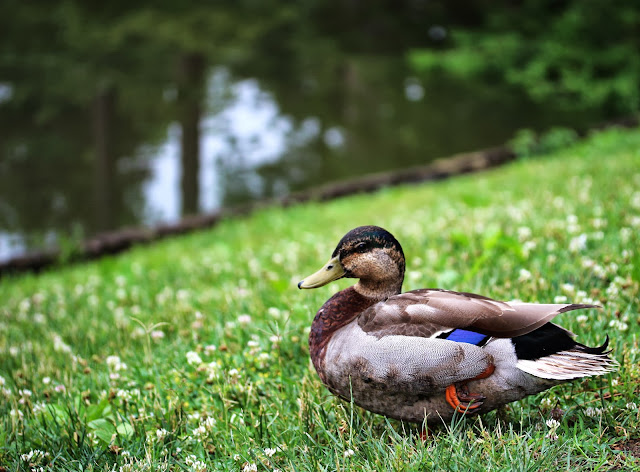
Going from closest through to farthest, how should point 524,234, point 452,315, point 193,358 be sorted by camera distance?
1. point 452,315
2. point 193,358
3. point 524,234

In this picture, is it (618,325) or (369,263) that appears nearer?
(369,263)

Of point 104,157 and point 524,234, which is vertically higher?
point 104,157

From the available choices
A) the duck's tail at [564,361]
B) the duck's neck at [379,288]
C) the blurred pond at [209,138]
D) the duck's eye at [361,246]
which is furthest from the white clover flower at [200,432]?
the blurred pond at [209,138]

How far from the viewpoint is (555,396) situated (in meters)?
2.58

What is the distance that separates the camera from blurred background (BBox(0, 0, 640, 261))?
14.7m

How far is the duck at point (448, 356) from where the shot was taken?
2.12 meters

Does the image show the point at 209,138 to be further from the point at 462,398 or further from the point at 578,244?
the point at 462,398

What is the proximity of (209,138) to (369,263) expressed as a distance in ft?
52.8

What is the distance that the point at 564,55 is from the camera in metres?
19.1

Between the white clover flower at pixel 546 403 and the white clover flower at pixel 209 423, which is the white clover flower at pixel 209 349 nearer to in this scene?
the white clover flower at pixel 209 423

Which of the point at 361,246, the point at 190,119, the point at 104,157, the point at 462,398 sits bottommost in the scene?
the point at 462,398

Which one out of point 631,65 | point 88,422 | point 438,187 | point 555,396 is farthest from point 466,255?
point 631,65

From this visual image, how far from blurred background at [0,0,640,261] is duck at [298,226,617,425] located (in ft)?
36.0

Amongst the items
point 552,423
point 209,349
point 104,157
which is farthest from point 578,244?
point 104,157
